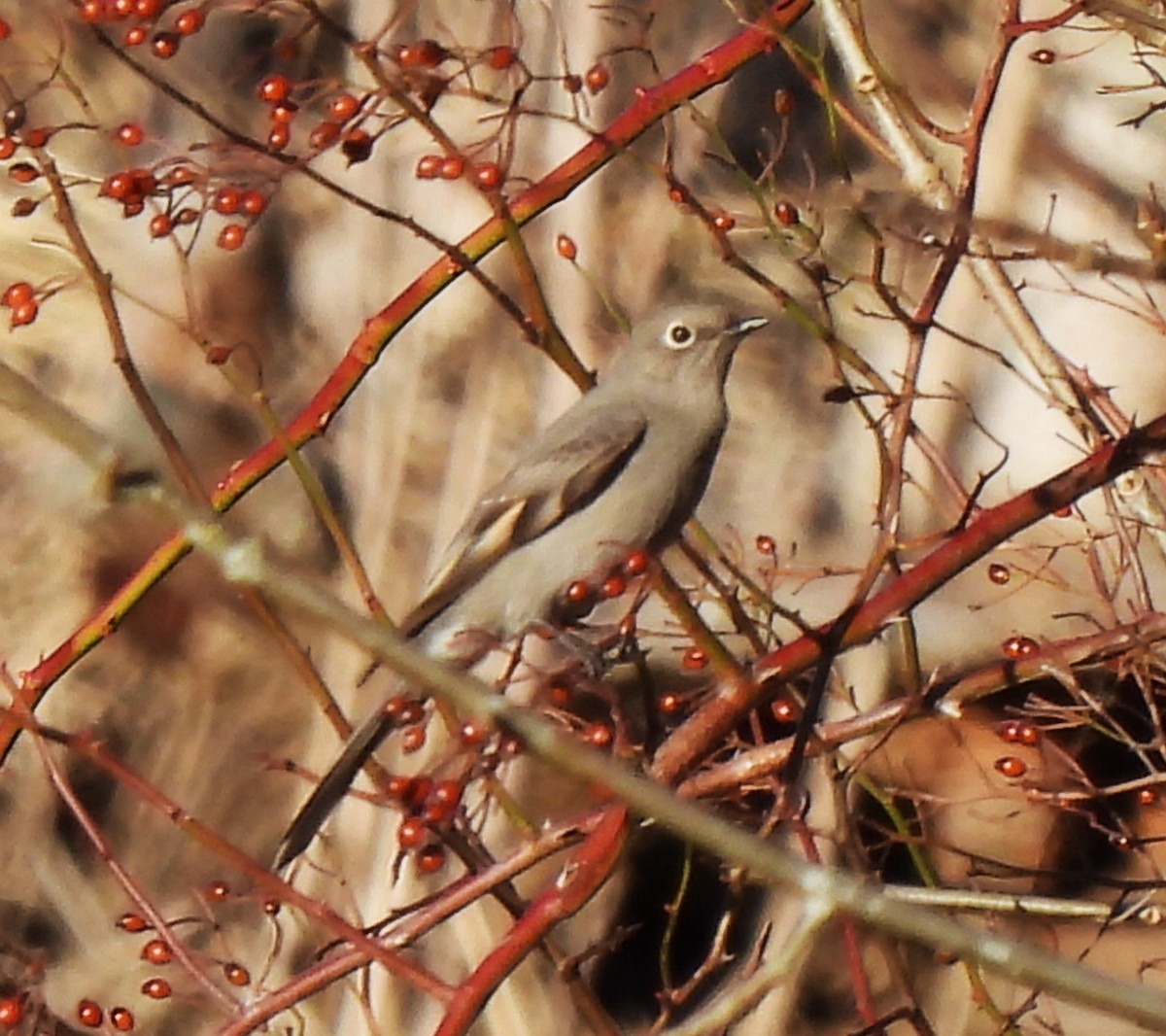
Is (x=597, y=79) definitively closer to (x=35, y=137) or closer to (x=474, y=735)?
(x=35, y=137)

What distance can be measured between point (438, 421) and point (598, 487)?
2.87 meters

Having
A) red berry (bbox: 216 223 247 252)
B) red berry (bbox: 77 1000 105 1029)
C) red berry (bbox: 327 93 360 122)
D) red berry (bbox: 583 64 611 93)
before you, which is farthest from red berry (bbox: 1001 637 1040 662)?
red berry (bbox: 77 1000 105 1029)

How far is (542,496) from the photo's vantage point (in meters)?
3.28

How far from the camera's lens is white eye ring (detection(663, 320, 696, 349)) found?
3.46m

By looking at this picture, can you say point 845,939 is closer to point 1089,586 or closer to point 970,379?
point 1089,586

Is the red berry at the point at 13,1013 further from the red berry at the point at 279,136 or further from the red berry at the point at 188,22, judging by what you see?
the red berry at the point at 188,22

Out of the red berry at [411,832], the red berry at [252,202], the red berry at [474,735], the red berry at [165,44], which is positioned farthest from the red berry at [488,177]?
the red berry at [411,832]

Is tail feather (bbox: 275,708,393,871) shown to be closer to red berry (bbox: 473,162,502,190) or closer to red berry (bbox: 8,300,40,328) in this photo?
red berry (bbox: 8,300,40,328)

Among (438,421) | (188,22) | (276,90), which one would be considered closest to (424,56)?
(276,90)

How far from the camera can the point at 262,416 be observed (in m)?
2.29

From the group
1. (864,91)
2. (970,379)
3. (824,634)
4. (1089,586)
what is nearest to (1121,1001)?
(824,634)

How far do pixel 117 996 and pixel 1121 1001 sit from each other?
549 centimetres

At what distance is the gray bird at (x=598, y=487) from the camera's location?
10.4ft

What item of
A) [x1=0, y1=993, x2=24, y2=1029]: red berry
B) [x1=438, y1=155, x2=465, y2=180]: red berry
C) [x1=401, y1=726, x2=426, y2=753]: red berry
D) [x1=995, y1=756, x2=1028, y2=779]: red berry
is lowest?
[x1=995, y1=756, x2=1028, y2=779]: red berry
